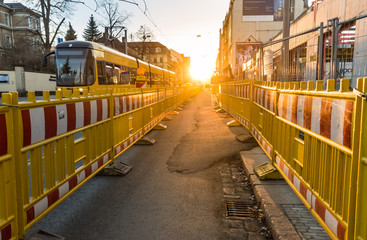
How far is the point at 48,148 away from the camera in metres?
3.20

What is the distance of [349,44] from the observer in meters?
8.21

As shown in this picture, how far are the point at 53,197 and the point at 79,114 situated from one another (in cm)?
118

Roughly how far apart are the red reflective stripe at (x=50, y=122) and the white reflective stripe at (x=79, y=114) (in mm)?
612

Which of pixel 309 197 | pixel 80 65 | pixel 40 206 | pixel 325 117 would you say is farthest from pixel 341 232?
pixel 80 65

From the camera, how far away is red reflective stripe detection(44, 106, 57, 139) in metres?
3.12

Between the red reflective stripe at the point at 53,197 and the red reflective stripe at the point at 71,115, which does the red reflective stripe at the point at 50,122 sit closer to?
the red reflective stripe at the point at 71,115

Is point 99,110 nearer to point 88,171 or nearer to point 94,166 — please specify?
point 94,166

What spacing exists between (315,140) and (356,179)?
0.94 m

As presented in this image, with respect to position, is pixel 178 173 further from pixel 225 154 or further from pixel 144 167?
pixel 225 154

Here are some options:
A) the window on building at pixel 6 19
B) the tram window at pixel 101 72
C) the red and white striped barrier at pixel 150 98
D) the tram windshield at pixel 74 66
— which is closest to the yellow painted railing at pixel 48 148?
the red and white striped barrier at pixel 150 98

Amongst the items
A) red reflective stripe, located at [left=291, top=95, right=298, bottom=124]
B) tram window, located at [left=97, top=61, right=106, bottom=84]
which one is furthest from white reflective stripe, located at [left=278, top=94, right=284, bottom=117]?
tram window, located at [left=97, top=61, right=106, bottom=84]

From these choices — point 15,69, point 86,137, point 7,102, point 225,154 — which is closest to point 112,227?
point 86,137

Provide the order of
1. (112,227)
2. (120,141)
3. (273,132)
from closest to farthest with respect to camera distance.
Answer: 1. (112,227)
2. (273,132)
3. (120,141)

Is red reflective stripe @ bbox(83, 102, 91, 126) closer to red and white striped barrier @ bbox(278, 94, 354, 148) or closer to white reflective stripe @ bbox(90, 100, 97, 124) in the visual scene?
white reflective stripe @ bbox(90, 100, 97, 124)
